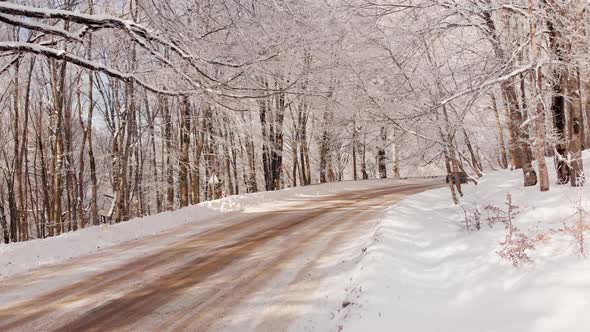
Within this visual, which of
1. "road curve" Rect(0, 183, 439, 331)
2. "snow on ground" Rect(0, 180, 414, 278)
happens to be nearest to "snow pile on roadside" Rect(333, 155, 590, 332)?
"road curve" Rect(0, 183, 439, 331)

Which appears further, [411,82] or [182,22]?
[411,82]

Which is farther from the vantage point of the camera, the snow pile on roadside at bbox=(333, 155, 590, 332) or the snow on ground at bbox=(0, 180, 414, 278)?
the snow on ground at bbox=(0, 180, 414, 278)

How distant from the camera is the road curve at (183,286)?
16.8 feet

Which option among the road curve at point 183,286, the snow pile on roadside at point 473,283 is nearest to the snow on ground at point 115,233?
the road curve at point 183,286

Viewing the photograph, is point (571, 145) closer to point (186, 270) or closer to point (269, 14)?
point (269, 14)

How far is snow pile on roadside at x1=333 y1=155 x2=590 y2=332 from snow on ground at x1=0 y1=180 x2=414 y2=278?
19.6 ft

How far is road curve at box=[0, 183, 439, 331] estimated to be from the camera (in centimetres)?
511

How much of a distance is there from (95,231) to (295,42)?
23.2ft

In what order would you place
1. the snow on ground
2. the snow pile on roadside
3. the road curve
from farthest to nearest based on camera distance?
the snow on ground → the road curve → the snow pile on roadside

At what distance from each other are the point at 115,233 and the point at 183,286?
5.13 meters

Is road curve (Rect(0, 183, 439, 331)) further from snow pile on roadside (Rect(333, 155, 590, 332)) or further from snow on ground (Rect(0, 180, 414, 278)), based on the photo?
snow pile on roadside (Rect(333, 155, 590, 332))

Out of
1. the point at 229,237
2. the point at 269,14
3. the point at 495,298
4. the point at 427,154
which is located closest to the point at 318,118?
the point at 427,154

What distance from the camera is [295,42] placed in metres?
8.12

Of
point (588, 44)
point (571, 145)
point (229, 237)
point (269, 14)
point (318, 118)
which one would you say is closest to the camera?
point (269, 14)
